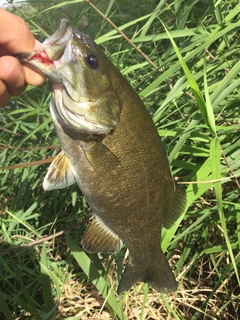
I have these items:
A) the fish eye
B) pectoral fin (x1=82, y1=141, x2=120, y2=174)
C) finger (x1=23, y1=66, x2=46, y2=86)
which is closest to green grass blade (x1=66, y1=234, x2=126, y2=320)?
pectoral fin (x1=82, y1=141, x2=120, y2=174)

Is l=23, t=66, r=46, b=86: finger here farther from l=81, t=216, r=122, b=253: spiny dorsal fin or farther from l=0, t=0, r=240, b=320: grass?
l=81, t=216, r=122, b=253: spiny dorsal fin

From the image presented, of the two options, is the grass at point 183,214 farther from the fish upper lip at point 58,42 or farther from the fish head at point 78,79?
the fish upper lip at point 58,42

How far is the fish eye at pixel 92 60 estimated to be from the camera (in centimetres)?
151

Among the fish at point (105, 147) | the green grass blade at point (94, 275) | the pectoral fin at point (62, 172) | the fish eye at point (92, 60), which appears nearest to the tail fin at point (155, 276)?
the fish at point (105, 147)

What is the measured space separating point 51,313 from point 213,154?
1013 mm

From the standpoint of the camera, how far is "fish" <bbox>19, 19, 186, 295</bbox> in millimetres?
1496

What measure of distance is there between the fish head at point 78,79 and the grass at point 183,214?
372mm

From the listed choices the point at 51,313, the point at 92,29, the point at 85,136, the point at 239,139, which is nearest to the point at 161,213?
the point at 85,136

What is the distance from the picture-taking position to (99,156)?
156 cm

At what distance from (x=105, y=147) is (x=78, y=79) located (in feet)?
0.80

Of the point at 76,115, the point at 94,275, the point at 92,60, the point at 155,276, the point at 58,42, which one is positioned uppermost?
the point at 58,42

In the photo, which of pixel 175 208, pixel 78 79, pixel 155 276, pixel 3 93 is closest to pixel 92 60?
pixel 78 79

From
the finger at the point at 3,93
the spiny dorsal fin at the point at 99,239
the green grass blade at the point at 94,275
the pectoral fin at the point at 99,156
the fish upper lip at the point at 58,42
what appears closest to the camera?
the fish upper lip at the point at 58,42

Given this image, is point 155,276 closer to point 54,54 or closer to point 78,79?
point 78,79
